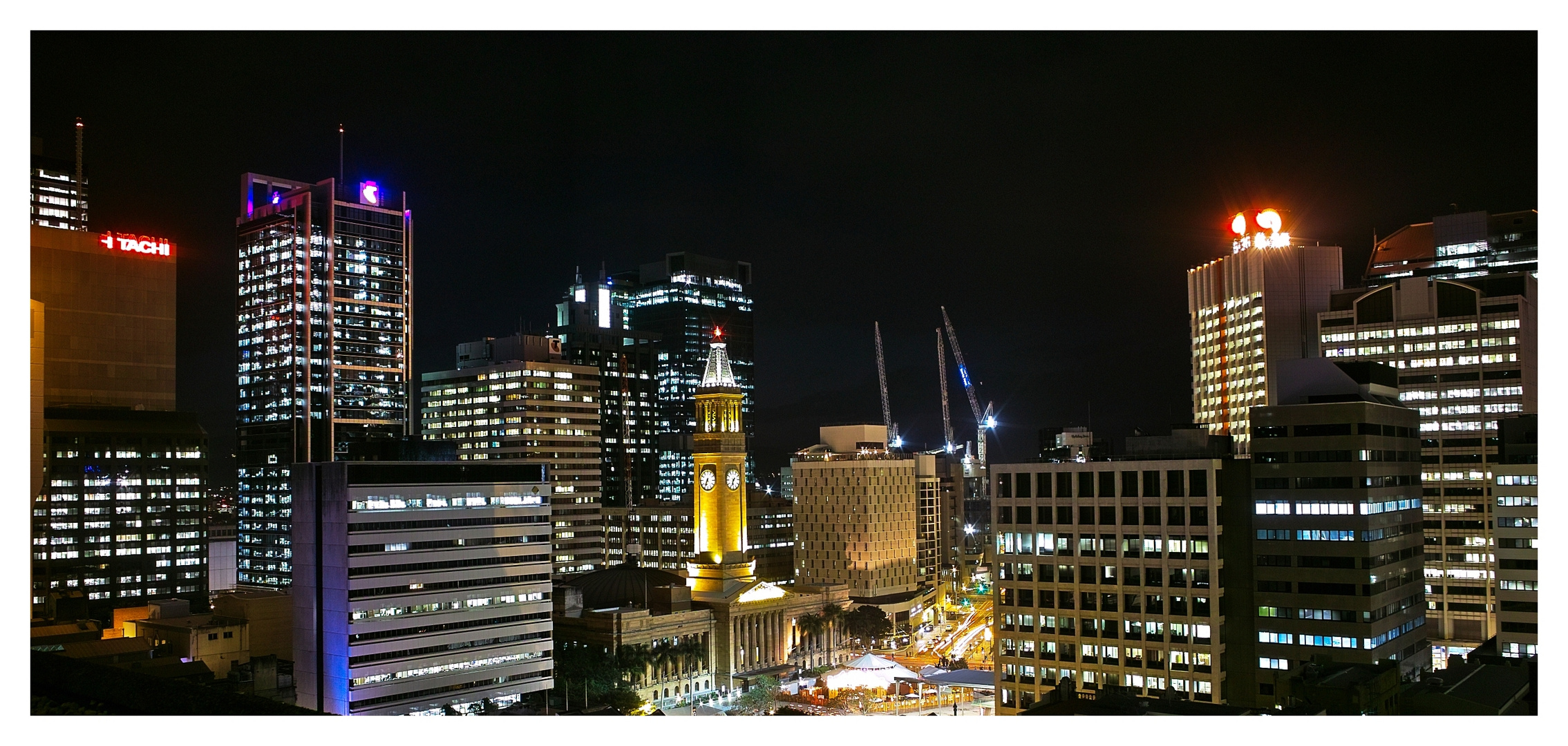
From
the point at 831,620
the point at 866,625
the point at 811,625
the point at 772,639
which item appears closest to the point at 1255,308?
the point at 866,625

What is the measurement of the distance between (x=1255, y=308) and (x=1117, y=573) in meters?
87.1

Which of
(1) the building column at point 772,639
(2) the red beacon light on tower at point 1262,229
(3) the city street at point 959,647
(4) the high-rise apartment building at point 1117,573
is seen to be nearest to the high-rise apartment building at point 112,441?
(1) the building column at point 772,639

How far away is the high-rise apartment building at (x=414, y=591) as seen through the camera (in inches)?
3159

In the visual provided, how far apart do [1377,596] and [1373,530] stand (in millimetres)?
3634

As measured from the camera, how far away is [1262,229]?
145 m

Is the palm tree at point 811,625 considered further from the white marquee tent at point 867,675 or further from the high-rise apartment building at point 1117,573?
the high-rise apartment building at point 1117,573

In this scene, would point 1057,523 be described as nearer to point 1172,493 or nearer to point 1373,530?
point 1172,493

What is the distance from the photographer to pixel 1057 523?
73438 millimetres

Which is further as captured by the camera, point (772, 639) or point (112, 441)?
point (772, 639)

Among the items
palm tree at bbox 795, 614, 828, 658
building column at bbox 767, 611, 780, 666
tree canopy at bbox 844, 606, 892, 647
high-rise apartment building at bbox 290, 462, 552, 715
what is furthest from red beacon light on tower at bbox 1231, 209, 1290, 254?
high-rise apartment building at bbox 290, 462, 552, 715

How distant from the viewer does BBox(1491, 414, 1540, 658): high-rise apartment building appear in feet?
272

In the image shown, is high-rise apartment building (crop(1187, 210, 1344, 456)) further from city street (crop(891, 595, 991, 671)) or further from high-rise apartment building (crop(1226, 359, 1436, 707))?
high-rise apartment building (crop(1226, 359, 1436, 707))

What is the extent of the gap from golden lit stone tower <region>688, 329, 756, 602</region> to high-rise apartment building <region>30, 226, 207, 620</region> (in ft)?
156

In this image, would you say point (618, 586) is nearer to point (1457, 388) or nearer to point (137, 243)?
point (137, 243)
